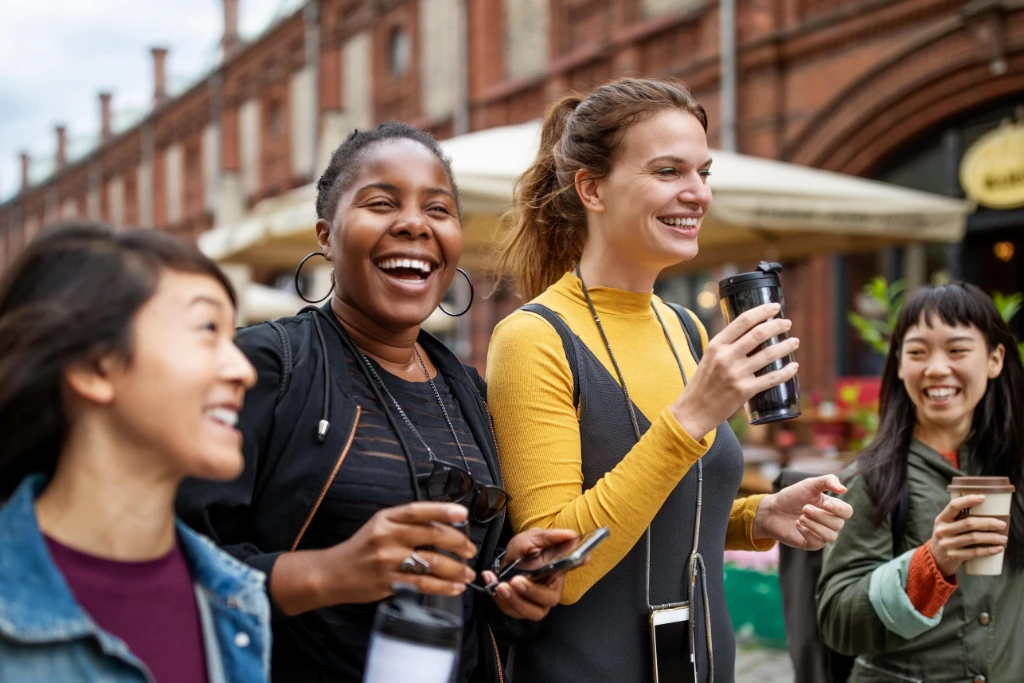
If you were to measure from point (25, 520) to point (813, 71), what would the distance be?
10739 mm

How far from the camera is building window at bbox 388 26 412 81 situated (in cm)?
1938

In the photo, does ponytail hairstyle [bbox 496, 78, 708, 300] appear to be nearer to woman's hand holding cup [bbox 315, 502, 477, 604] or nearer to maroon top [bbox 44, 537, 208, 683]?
woman's hand holding cup [bbox 315, 502, 477, 604]

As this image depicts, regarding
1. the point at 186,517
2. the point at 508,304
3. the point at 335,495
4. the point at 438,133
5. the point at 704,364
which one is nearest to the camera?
the point at 186,517

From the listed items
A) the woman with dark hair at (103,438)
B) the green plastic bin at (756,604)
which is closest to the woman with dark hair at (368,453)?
the woman with dark hair at (103,438)

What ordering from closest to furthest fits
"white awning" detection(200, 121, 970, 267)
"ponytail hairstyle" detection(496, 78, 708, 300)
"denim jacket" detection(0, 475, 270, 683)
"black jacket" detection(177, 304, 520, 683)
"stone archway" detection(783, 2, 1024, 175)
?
"denim jacket" detection(0, 475, 270, 683)
"black jacket" detection(177, 304, 520, 683)
"ponytail hairstyle" detection(496, 78, 708, 300)
"white awning" detection(200, 121, 970, 267)
"stone archway" detection(783, 2, 1024, 175)

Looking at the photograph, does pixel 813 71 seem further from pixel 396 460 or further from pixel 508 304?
pixel 396 460

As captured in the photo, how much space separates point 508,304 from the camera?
16547 mm

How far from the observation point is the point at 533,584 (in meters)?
1.58

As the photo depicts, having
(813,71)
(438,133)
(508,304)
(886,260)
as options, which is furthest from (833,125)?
(438,133)

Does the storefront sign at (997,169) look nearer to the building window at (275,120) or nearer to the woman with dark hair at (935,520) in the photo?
the woman with dark hair at (935,520)

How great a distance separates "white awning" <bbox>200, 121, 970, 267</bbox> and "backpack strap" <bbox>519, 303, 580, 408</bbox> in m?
3.40

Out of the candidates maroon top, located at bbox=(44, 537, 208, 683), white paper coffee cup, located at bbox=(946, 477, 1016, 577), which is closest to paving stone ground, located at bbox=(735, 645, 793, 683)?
white paper coffee cup, located at bbox=(946, 477, 1016, 577)

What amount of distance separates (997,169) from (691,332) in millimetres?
8286

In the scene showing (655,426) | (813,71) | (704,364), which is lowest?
(655,426)
